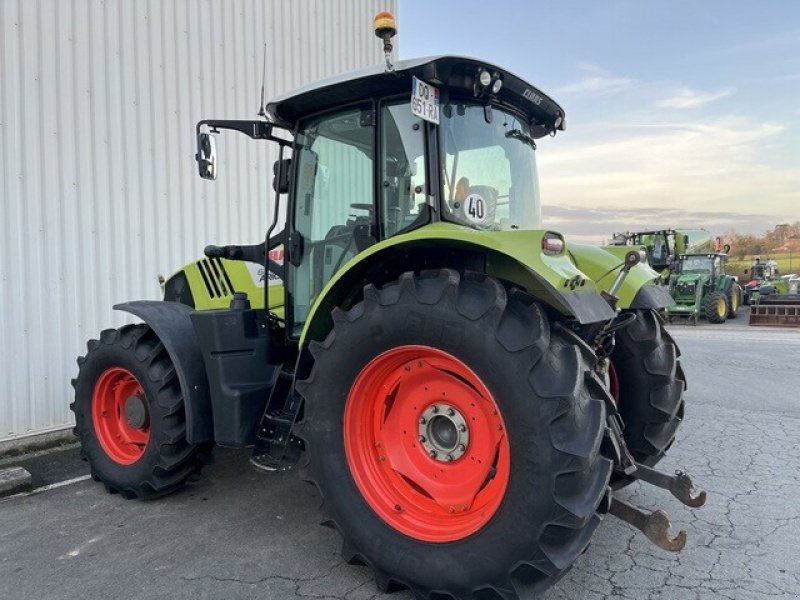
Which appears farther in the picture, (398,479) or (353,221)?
(353,221)

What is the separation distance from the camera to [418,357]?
266 centimetres

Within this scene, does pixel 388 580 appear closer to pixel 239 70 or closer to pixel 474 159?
pixel 474 159

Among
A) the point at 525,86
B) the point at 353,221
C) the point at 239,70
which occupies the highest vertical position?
the point at 239,70

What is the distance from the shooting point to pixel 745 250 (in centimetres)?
3694

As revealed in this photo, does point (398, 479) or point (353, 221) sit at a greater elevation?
point (353, 221)

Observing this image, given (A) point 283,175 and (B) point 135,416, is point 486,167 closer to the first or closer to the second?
(A) point 283,175

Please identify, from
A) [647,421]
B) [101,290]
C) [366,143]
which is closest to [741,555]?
[647,421]

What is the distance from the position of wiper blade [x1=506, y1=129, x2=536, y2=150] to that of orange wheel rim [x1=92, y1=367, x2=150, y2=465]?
2871 millimetres

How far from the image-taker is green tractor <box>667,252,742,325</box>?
17.5 m

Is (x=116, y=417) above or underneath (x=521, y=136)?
underneath

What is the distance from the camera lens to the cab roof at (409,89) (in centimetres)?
282

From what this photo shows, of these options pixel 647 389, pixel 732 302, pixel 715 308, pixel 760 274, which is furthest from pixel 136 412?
pixel 760 274

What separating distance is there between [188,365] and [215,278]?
0.87 metres

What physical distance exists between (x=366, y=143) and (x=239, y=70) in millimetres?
4306
